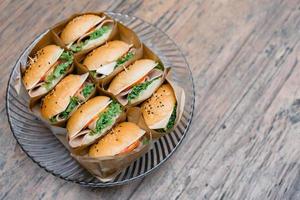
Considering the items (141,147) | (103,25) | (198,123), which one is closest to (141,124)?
(141,147)

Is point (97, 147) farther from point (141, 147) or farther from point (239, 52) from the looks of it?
point (239, 52)

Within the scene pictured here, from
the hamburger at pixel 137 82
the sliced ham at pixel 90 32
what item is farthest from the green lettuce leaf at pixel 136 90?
the sliced ham at pixel 90 32

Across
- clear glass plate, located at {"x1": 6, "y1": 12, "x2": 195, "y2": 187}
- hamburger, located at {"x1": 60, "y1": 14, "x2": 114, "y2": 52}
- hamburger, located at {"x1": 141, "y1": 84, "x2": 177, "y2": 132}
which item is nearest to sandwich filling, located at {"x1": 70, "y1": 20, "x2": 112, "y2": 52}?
hamburger, located at {"x1": 60, "y1": 14, "x2": 114, "y2": 52}

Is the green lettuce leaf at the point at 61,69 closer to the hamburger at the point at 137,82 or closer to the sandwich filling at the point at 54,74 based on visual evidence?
the sandwich filling at the point at 54,74

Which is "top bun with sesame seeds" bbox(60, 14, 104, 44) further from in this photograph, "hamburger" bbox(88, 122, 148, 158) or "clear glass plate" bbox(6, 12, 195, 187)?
"hamburger" bbox(88, 122, 148, 158)

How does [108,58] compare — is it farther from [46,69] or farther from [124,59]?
[46,69]

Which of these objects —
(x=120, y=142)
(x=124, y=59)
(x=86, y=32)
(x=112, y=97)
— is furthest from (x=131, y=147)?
(x=86, y=32)
